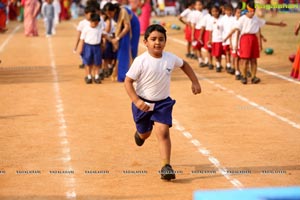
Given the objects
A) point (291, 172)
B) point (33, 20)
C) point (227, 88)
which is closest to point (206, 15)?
point (227, 88)

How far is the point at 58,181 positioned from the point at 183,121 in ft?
15.0

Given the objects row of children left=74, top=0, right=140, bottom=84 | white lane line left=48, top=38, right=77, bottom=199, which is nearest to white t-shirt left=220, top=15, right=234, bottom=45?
row of children left=74, top=0, right=140, bottom=84

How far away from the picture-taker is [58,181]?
31.8 ft

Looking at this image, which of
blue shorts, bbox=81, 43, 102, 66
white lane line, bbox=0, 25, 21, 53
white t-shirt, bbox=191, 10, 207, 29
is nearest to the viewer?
blue shorts, bbox=81, 43, 102, 66

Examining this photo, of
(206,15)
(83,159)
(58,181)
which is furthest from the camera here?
(206,15)

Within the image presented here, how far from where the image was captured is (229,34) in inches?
773

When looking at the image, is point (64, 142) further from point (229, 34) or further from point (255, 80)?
point (229, 34)

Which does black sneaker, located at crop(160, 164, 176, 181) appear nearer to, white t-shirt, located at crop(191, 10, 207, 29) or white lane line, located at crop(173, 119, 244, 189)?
white lane line, located at crop(173, 119, 244, 189)

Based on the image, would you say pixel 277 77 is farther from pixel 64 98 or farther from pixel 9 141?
pixel 9 141

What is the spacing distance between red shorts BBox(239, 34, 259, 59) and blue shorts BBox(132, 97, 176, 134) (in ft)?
29.3

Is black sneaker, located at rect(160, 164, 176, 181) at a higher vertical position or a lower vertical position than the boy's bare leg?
lower

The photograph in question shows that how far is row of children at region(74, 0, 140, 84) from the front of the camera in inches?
760

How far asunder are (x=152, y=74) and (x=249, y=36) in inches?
363

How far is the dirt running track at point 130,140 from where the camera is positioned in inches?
373
